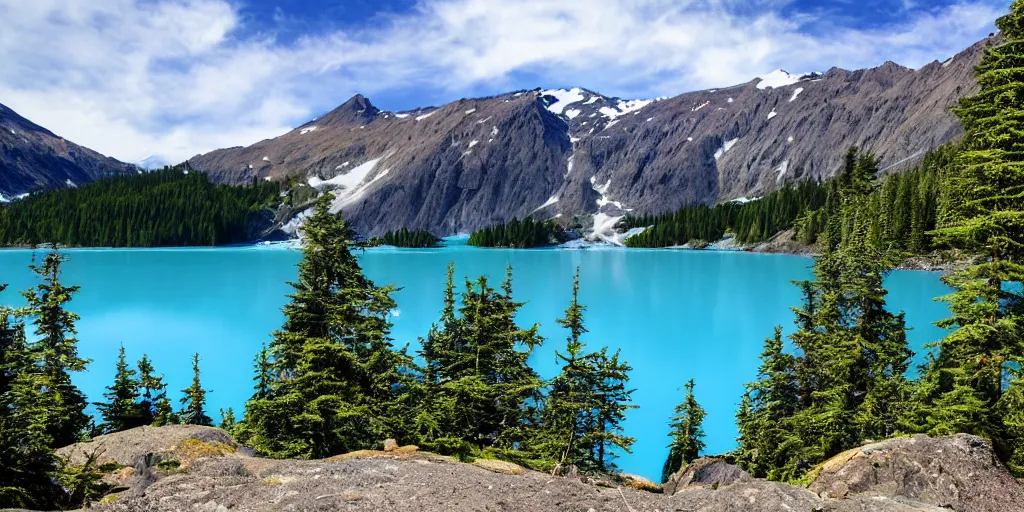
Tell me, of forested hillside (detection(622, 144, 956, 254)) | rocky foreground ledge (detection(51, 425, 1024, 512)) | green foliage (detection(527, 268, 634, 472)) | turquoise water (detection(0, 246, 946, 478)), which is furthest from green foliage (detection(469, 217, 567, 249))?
rocky foreground ledge (detection(51, 425, 1024, 512))

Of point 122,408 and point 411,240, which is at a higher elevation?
point 411,240

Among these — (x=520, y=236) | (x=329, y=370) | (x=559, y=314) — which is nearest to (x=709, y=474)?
(x=329, y=370)

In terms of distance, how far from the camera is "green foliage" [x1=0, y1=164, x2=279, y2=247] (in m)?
162

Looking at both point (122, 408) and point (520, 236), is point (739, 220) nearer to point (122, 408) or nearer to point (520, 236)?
point (520, 236)

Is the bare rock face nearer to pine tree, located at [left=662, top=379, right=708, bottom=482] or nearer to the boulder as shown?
the boulder

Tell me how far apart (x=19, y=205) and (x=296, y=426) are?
235 metres

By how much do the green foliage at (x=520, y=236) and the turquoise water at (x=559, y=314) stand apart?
270ft

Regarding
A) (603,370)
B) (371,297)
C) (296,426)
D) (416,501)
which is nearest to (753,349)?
(603,370)

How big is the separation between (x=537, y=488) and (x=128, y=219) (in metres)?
204

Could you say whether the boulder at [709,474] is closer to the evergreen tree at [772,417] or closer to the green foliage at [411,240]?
the evergreen tree at [772,417]

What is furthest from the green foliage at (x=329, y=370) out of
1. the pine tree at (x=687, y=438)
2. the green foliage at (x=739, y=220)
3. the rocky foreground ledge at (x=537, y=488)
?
the green foliage at (x=739, y=220)

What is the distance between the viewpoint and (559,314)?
52406 millimetres

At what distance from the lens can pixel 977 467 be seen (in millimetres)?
9039

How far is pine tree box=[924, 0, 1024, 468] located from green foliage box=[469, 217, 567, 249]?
166065 mm
